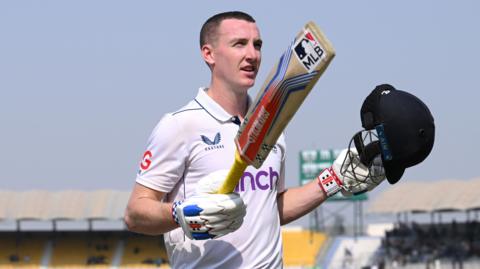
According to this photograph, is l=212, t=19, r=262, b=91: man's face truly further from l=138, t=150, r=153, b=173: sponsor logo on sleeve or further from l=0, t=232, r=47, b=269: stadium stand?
l=0, t=232, r=47, b=269: stadium stand

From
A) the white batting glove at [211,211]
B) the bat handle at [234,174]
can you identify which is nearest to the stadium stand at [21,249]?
the white batting glove at [211,211]

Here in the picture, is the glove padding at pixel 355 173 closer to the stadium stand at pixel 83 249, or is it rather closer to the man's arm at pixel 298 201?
the man's arm at pixel 298 201

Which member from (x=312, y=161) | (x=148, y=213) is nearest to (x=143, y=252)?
(x=312, y=161)

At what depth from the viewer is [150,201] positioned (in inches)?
223

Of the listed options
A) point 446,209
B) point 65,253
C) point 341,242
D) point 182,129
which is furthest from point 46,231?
point 182,129

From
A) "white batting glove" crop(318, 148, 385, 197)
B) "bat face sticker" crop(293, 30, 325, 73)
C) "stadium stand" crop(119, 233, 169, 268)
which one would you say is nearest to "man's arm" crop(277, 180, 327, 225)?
"white batting glove" crop(318, 148, 385, 197)

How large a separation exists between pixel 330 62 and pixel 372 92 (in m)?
1.36

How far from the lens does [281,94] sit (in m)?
4.52

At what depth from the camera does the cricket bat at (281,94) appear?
14.0 feet

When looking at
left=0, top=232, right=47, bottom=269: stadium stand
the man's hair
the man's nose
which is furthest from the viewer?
left=0, top=232, right=47, bottom=269: stadium stand

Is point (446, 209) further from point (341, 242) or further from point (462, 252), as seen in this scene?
point (341, 242)

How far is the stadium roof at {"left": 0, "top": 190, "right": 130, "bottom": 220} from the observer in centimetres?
5069

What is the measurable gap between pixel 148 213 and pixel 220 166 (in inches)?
21.6

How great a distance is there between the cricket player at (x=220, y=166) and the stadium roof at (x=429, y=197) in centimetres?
4100
